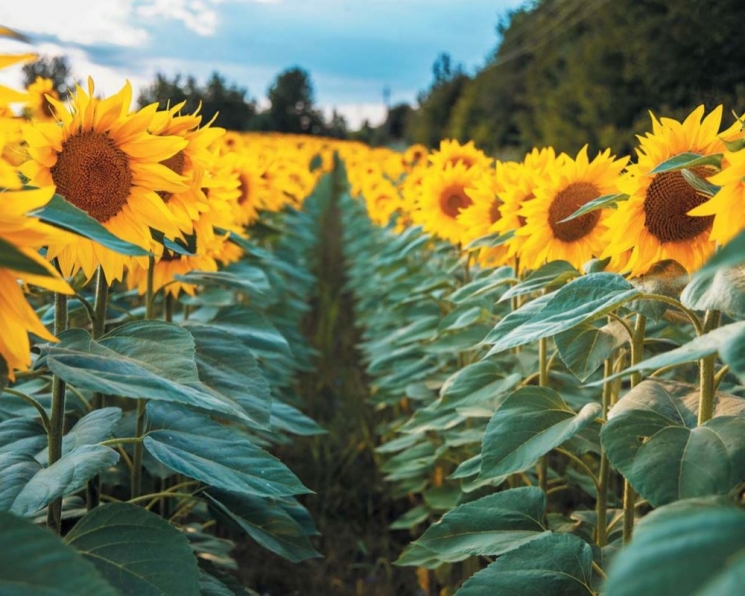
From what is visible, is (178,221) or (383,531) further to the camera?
(383,531)

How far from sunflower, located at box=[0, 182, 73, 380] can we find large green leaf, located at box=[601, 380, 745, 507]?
0.83 metres

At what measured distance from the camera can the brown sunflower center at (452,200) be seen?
145 inches

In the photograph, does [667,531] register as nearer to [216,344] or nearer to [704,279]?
[704,279]

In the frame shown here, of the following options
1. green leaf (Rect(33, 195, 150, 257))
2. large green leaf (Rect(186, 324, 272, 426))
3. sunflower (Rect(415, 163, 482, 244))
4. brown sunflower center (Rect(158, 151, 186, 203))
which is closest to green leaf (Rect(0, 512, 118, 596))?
green leaf (Rect(33, 195, 150, 257))

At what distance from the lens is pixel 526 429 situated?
5.25ft

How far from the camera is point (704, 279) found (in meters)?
1.29

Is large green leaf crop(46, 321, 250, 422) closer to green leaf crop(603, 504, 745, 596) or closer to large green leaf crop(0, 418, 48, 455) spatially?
large green leaf crop(0, 418, 48, 455)

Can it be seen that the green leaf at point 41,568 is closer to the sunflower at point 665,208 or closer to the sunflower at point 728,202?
the sunflower at point 728,202

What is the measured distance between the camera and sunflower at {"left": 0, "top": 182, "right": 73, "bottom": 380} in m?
0.95

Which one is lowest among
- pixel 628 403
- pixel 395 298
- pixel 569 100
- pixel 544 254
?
pixel 395 298

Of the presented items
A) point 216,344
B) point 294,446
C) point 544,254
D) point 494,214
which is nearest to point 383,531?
point 294,446

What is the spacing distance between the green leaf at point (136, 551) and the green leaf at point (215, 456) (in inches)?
4.2

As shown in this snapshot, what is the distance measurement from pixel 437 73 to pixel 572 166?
3316 centimetres

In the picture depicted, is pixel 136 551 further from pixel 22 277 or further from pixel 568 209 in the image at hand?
pixel 568 209
